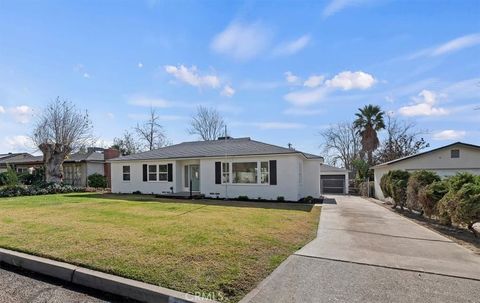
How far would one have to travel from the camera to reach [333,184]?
2948 centimetres

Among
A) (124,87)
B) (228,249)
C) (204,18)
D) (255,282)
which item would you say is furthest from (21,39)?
(255,282)

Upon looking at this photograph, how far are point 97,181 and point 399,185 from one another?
981 inches

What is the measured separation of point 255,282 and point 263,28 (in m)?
9.52

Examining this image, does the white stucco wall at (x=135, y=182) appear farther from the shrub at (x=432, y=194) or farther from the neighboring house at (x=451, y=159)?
the neighboring house at (x=451, y=159)

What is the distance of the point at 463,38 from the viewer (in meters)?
9.54

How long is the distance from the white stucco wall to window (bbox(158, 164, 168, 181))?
22 centimetres

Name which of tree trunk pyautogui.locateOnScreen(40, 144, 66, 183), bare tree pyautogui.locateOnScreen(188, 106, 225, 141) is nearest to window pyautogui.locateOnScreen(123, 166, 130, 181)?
tree trunk pyautogui.locateOnScreen(40, 144, 66, 183)

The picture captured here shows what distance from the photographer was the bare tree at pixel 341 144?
44188 mm

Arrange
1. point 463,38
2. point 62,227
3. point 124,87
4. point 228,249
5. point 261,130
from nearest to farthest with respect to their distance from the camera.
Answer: point 228,249
point 62,227
point 463,38
point 124,87
point 261,130

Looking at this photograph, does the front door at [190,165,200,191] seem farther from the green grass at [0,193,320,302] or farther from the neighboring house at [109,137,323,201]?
the green grass at [0,193,320,302]

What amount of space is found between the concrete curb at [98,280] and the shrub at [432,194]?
361 inches

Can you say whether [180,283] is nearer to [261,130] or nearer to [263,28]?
[263,28]

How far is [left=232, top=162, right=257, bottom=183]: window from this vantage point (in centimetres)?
1791

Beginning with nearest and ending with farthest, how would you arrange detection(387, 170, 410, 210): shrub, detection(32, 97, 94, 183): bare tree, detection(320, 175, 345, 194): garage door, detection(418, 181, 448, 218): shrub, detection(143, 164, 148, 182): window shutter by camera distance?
1. detection(418, 181, 448, 218): shrub
2. detection(387, 170, 410, 210): shrub
3. detection(143, 164, 148, 182): window shutter
4. detection(32, 97, 94, 183): bare tree
5. detection(320, 175, 345, 194): garage door
